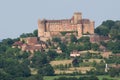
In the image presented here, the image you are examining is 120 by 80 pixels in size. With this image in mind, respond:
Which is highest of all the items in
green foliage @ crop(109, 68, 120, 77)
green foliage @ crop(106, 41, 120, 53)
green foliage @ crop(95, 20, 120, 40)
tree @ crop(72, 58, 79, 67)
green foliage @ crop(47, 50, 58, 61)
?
green foliage @ crop(95, 20, 120, 40)

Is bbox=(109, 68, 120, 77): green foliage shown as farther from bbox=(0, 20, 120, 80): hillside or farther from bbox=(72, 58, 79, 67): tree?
bbox=(72, 58, 79, 67): tree

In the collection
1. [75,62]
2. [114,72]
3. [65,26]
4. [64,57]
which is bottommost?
[114,72]

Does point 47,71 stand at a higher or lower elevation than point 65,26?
lower

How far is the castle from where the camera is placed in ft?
463

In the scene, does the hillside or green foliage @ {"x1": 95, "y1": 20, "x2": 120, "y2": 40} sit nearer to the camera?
the hillside

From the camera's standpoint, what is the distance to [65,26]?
14275cm

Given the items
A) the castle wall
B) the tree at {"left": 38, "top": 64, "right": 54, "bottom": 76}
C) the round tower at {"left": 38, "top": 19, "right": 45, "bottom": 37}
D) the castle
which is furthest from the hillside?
the castle wall

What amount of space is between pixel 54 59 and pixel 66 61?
272 centimetres

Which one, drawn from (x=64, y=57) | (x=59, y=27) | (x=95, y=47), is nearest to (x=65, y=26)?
(x=59, y=27)

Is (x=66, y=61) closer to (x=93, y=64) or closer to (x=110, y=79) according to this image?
(x=93, y=64)

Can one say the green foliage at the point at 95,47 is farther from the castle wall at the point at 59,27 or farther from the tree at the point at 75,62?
the castle wall at the point at 59,27

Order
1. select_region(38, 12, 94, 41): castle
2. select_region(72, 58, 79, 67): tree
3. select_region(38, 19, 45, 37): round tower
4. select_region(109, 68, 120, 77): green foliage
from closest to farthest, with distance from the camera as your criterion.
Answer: select_region(109, 68, 120, 77): green foliage, select_region(72, 58, 79, 67): tree, select_region(38, 12, 94, 41): castle, select_region(38, 19, 45, 37): round tower

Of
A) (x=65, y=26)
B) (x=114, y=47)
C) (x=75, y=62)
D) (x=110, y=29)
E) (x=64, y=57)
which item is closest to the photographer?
(x=75, y=62)

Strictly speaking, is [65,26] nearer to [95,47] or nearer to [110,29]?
[110,29]
